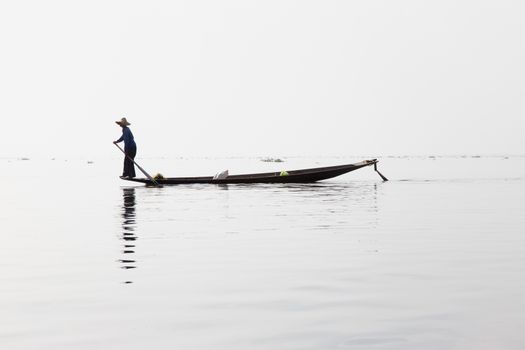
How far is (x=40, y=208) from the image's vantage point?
2462 cm

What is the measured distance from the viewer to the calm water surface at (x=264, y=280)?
7.21 metres

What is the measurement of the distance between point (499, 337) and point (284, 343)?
186cm

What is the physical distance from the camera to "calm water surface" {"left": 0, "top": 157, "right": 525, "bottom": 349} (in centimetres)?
721

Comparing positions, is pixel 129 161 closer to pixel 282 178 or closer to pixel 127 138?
pixel 127 138

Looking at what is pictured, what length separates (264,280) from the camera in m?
10.4

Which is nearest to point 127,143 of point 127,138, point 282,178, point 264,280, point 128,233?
point 127,138

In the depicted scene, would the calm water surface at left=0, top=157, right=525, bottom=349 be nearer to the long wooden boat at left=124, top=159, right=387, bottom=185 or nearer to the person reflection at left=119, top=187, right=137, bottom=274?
the person reflection at left=119, top=187, right=137, bottom=274

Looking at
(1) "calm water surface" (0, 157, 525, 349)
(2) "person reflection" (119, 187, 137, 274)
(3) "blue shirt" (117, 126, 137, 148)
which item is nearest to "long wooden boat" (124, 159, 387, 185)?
(3) "blue shirt" (117, 126, 137, 148)

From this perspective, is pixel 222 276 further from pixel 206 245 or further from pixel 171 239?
→ pixel 171 239

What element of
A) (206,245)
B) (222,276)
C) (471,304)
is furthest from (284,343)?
(206,245)

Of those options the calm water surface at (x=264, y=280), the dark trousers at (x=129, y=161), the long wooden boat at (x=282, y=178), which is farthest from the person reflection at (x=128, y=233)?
the long wooden boat at (x=282, y=178)

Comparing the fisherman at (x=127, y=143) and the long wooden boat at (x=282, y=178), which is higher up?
the fisherman at (x=127, y=143)

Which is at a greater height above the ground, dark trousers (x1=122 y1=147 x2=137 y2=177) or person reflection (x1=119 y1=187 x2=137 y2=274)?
dark trousers (x1=122 y1=147 x2=137 y2=177)

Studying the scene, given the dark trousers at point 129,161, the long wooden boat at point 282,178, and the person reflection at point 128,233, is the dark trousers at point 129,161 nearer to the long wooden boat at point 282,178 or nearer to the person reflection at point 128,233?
the long wooden boat at point 282,178
